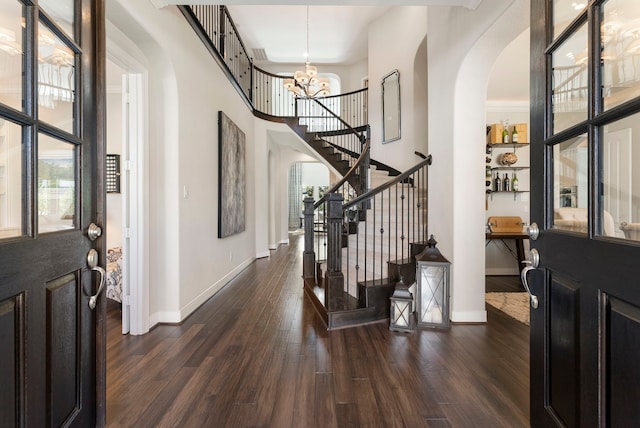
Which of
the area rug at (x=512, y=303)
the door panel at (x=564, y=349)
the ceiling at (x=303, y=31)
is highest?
the ceiling at (x=303, y=31)

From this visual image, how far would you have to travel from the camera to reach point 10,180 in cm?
95

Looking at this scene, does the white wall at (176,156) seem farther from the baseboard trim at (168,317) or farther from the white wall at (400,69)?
the white wall at (400,69)

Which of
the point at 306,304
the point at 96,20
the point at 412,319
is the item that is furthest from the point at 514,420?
the point at 96,20

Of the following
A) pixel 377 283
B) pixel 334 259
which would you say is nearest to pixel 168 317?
pixel 334 259

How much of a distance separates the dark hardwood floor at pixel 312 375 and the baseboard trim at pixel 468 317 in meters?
0.07

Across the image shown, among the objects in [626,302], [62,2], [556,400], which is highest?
[62,2]

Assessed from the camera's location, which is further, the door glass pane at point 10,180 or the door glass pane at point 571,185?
the door glass pane at point 571,185

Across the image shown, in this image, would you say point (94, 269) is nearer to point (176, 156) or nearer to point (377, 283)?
point (176, 156)

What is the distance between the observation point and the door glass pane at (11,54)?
0.89 m

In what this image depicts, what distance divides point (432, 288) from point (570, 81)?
198 cm

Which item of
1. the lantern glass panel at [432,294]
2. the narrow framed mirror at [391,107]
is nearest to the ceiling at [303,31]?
the narrow framed mirror at [391,107]

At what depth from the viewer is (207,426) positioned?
1.48 metres

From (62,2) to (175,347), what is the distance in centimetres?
229

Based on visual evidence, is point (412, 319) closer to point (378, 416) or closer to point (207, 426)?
point (378, 416)
